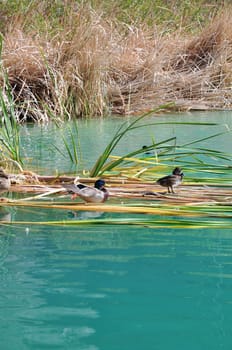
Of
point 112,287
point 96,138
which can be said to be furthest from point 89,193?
point 96,138

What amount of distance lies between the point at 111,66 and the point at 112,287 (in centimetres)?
764

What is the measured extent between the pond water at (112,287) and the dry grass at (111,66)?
16.1 ft

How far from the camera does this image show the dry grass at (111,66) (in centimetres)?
877

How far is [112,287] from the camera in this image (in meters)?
2.35

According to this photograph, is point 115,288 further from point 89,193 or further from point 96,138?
point 96,138

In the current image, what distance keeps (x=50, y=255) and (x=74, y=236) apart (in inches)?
10.7

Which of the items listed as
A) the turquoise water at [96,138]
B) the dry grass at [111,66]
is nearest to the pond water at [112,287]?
the turquoise water at [96,138]

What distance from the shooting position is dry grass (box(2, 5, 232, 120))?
8773 mm

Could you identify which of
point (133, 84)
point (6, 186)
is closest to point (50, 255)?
point (6, 186)

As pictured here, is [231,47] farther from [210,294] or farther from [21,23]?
[210,294]

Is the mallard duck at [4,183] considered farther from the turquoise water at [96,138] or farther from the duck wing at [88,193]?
the turquoise water at [96,138]

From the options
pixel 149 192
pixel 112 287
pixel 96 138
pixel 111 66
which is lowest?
pixel 96 138

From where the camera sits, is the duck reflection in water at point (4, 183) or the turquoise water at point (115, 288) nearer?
the turquoise water at point (115, 288)

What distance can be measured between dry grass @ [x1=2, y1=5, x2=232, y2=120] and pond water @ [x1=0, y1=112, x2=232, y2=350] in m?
4.91
